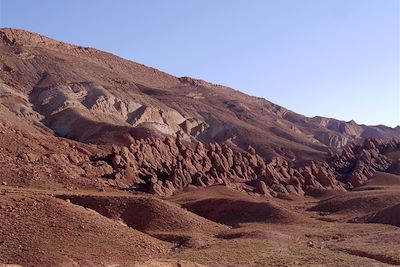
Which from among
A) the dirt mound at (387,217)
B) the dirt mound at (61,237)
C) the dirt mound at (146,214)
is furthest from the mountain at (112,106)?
the dirt mound at (61,237)

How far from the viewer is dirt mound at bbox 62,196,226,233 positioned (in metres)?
34.7

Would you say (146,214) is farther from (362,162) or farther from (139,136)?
(362,162)

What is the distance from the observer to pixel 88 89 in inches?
3917

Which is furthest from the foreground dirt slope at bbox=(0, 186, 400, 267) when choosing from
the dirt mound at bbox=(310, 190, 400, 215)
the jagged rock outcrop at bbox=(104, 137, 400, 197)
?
the jagged rock outcrop at bbox=(104, 137, 400, 197)

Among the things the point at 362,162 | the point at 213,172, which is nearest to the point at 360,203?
the point at 213,172

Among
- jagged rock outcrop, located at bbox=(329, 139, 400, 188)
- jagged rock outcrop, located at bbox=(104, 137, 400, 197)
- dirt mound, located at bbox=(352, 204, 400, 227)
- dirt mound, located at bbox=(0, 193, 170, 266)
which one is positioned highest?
jagged rock outcrop, located at bbox=(329, 139, 400, 188)

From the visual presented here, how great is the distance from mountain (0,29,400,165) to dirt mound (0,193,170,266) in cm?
4273

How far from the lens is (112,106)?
317 feet

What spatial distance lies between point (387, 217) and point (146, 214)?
18.2 m

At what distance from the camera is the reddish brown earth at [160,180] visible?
2745 centimetres

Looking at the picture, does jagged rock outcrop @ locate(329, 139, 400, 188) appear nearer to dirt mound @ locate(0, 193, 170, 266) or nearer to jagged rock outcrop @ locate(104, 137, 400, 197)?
jagged rock outcrop @ locate(104, 137, 400, 197)

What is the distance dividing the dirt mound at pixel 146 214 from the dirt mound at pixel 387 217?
12.9 m

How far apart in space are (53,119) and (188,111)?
31.4m

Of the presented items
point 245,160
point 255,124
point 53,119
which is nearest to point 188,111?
point 255,124
